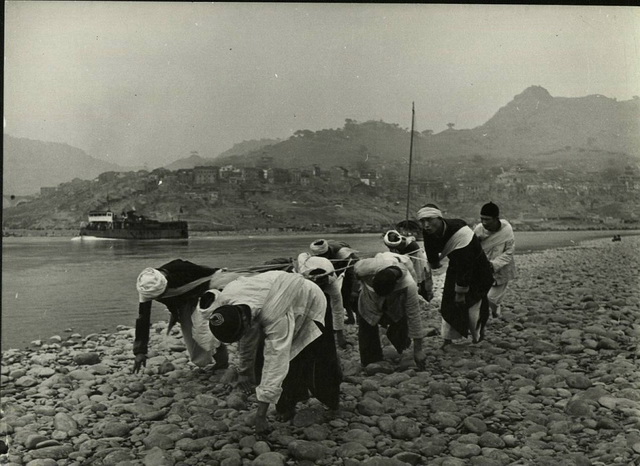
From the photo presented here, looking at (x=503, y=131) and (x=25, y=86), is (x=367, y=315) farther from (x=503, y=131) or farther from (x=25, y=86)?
(x=25, y=86)

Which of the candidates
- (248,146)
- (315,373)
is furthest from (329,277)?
(248,146)

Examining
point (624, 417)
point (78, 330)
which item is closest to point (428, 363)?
point (624, 417)

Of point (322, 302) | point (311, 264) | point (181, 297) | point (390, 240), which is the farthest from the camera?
point (390, 240)

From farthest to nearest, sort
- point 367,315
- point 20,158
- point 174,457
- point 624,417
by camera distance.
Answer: point 367,315 < point 20,158 < point 624,417 < point 174,457

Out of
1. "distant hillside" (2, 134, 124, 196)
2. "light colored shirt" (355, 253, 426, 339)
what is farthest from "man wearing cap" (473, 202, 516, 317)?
"distant hillside" (2, 134, 124, 196)

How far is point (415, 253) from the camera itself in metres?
3.36

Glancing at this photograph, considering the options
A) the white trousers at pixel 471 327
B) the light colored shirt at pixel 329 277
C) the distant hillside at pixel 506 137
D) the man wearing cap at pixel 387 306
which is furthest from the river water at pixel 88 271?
the white trousers at pixel 471 327

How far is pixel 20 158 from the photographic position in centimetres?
285

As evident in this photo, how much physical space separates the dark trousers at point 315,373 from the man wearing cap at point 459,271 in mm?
940

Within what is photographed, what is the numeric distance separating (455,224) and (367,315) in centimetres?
77

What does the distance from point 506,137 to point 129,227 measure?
7.63 ft

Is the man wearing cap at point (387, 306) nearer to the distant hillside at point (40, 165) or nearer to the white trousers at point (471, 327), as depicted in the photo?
the white trousers at point (471, 327)

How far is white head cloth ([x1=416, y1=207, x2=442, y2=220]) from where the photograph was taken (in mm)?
3016

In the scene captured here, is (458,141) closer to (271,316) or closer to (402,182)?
(402,182)
